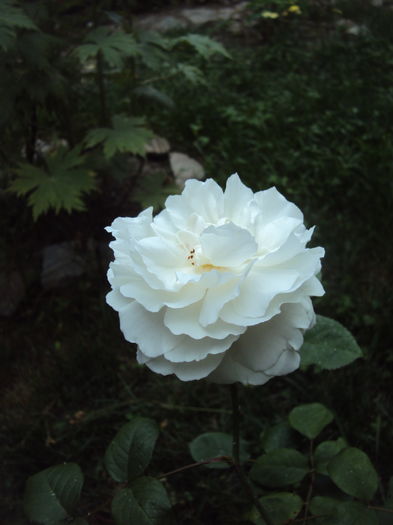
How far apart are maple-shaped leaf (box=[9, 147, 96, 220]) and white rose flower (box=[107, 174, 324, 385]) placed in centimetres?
114

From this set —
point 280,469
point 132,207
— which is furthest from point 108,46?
point 280,469

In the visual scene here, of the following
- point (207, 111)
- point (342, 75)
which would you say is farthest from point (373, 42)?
point (207, 111)

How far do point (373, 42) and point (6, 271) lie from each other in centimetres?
307

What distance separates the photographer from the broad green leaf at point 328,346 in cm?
88

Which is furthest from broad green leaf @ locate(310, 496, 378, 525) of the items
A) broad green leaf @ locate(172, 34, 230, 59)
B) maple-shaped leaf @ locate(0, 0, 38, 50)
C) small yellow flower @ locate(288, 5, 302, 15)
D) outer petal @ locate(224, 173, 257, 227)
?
small yellow flower @ locate(288, 5, 302, 15)

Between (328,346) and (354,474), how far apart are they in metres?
0.22

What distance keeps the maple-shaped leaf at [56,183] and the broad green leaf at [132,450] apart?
1027 mm

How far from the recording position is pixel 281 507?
938 millimetres

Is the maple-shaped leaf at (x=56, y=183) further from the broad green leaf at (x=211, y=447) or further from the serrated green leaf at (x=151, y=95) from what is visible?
the broad green leaf at (x=211, y=447)

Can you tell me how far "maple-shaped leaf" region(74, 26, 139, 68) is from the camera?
5.95 ft

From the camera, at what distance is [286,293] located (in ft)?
2.20

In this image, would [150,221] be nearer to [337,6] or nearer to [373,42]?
[373,42]

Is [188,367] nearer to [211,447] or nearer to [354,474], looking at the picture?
[354,474]

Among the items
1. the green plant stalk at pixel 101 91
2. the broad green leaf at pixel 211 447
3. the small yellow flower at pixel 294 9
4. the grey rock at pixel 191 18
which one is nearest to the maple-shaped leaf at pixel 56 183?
the green plant stalk at pixel 101 91
